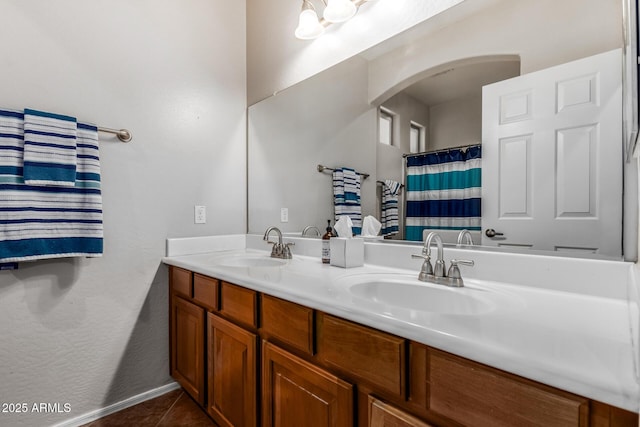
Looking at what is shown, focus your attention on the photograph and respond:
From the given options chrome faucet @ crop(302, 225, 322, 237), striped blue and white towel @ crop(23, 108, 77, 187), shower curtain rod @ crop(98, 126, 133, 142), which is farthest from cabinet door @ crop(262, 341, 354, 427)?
shower curtain rod @ crop(98, 126, 133, 142)

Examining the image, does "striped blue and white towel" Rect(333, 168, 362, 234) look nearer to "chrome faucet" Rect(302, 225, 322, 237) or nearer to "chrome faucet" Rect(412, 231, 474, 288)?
"chrome faucet" Rect(302, 225, 322, 237)

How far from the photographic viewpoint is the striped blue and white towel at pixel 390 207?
1387 millimetres

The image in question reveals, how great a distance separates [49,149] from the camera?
1.38m

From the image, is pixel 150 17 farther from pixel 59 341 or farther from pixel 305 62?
pixel 59 341

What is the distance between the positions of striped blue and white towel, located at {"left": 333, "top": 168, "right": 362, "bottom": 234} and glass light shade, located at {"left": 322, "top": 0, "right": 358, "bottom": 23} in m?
0.75

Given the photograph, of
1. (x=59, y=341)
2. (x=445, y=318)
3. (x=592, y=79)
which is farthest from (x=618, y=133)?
(x=59, y=341)

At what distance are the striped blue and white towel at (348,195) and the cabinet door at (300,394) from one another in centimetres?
69

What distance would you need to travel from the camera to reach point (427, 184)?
1.29 metres

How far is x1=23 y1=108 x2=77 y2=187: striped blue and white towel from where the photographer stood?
52.4 inches

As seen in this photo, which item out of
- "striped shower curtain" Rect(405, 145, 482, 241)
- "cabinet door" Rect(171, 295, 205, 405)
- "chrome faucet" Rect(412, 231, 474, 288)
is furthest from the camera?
"cabinet door" Rect(171, 295, 205, 405)

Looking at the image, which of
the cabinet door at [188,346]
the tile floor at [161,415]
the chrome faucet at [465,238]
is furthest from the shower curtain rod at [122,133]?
the chrome faucet at [465,238]

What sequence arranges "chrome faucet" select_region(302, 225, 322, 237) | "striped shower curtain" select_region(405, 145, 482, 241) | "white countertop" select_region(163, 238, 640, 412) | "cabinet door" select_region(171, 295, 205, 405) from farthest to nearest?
1. "chrome faucet" select_region(302, 225, 322, 237)
2. "cabinet door" select_region(171, 295, 205, 405)
3. "striped shower curtain" select_region(405, 145, 482, 241)
4. "white countertop" select_region(163, 238, 640, 412)

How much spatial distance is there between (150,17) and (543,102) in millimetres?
1986

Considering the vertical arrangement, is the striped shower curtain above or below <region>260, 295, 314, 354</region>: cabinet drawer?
above
